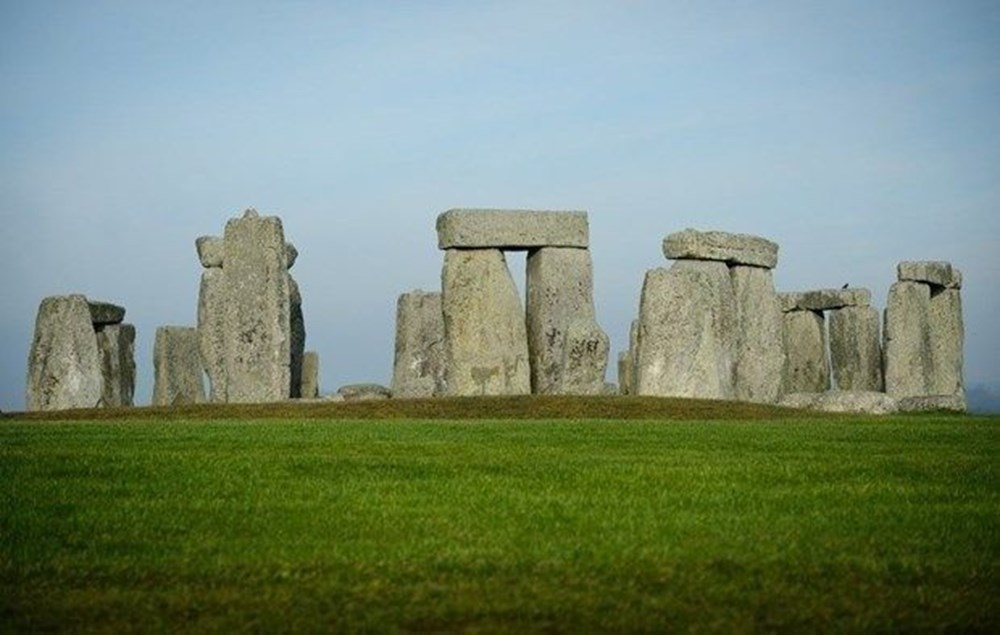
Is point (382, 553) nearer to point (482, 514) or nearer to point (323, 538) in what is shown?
point (323, 538)

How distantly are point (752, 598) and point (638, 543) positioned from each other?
154cm

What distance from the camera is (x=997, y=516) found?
34.1 feet

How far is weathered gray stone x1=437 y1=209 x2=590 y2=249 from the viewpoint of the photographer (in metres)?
29.9


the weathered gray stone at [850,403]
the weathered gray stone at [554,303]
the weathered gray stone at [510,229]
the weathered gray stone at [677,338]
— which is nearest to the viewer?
the weathered gray stone at [677,338]

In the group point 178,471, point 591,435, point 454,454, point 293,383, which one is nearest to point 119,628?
point 178,471

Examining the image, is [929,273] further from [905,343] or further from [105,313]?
[105,313]

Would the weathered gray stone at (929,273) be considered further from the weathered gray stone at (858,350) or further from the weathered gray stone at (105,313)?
the weathered gray stone at (105,313)

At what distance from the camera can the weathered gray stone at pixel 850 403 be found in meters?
29.0

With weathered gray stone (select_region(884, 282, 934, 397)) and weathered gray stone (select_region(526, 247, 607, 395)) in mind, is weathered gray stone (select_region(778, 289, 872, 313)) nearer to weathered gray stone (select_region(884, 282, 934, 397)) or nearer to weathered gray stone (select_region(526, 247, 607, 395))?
weathered gray stone (select_region(884, 282, 934, 397))

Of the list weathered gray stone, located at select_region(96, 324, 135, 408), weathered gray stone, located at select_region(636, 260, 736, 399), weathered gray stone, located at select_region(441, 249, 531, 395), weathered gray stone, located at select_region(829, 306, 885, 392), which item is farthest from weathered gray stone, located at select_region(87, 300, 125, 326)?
weathered gray stone, located at select_region(829, 306, 885, 392)

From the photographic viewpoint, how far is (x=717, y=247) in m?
31.2

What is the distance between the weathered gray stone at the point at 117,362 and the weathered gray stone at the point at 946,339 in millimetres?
17725

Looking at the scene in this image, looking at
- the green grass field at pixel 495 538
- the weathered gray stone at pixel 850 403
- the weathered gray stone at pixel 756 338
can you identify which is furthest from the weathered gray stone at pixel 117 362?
the green grass field at pixel 495 538

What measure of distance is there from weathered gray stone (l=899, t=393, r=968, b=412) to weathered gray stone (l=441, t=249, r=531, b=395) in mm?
7259
